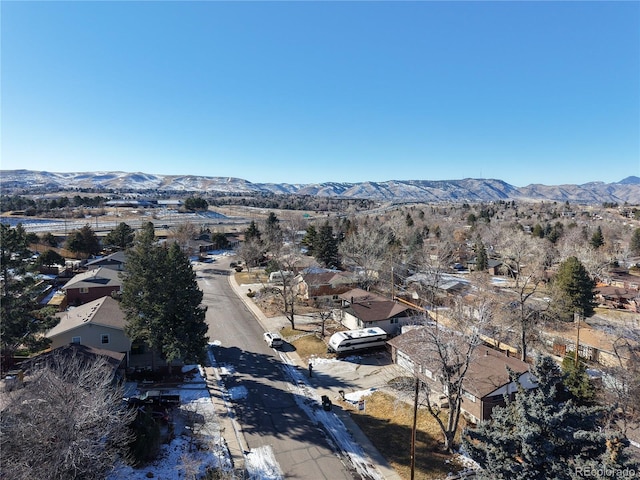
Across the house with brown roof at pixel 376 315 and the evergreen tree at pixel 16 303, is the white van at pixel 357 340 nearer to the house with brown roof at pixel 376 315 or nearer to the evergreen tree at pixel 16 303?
the house with brown roof at pixel 376 315

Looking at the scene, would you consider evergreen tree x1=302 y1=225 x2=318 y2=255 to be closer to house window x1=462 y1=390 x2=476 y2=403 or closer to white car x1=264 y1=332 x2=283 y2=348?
white car x1=264 y1=332 x2=283 y2=348

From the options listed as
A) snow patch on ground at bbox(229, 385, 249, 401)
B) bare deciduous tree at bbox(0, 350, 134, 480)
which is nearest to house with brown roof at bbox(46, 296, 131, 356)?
snow patch on ground at bbox(229, 385, 249, 401)

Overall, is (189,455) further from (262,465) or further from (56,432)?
(56,432)

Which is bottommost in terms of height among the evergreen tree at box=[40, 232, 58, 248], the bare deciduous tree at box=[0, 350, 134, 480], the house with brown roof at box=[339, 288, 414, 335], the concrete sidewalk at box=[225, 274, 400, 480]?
the concrete sidewalk at box=[225, 274, 400, 480]

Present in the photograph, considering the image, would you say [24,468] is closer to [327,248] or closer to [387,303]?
[387,303]

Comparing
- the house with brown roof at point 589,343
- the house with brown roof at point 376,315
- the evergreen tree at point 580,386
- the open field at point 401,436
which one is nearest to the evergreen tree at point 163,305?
the open field at point 401,436

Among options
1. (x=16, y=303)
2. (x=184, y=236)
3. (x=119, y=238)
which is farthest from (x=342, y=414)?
(x=119, y=238)

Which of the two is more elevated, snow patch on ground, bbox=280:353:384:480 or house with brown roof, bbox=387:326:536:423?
house with brown roof, bbox=387:326:536:423
